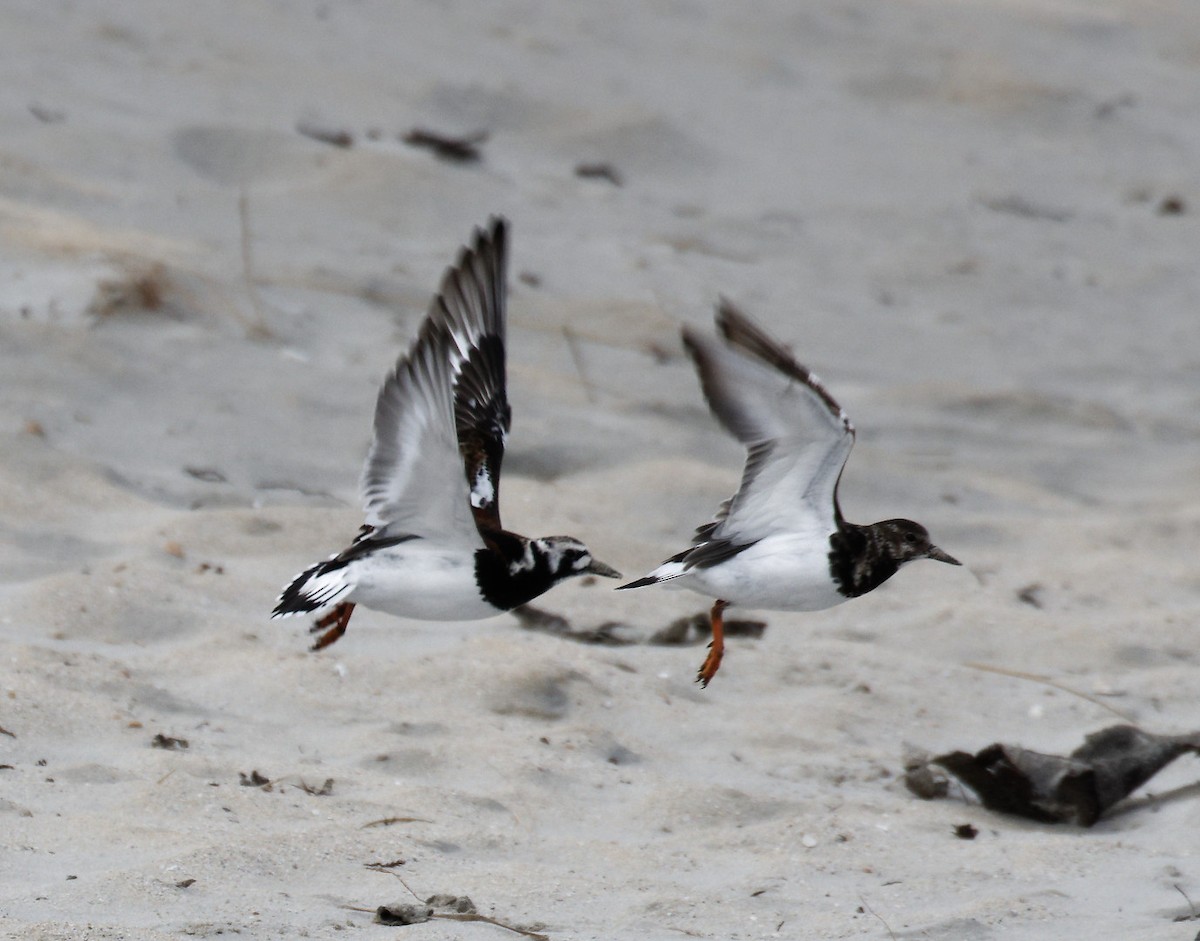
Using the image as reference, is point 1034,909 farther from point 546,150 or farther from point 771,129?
point 771,129

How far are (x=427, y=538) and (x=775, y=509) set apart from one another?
32.8 inches

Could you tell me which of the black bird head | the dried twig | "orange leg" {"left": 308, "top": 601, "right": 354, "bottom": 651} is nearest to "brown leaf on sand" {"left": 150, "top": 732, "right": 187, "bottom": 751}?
"orange leg" {"left": 308, "top": 601, "right": 354, "bottom": 651}

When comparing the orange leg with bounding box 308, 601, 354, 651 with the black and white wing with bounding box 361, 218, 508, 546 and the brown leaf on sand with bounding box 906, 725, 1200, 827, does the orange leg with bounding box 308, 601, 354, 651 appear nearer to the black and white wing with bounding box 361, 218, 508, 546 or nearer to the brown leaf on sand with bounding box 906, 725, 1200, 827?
the black and white wing with bounding box 361, 218, 508, 546

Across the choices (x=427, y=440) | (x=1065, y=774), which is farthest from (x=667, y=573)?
(x=1065, y=774)

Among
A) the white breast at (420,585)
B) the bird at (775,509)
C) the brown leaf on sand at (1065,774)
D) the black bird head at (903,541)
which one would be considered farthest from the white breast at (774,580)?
the brown leaf on sand at (1065,774)

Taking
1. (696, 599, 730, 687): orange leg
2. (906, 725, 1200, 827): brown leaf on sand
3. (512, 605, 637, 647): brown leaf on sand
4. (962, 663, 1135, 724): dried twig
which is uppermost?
(696, 599, 730, 687): orange leg

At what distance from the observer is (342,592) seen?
384cm

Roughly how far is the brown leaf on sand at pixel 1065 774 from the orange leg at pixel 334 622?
5.05 feet

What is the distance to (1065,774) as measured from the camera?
4395 millimetres

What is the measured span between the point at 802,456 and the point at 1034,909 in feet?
3.65

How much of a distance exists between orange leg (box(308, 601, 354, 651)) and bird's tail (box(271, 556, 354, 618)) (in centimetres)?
13

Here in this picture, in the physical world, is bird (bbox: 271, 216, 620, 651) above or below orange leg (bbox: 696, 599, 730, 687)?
above

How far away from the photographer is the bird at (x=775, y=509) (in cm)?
387

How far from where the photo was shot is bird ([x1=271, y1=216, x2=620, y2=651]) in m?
3.75
